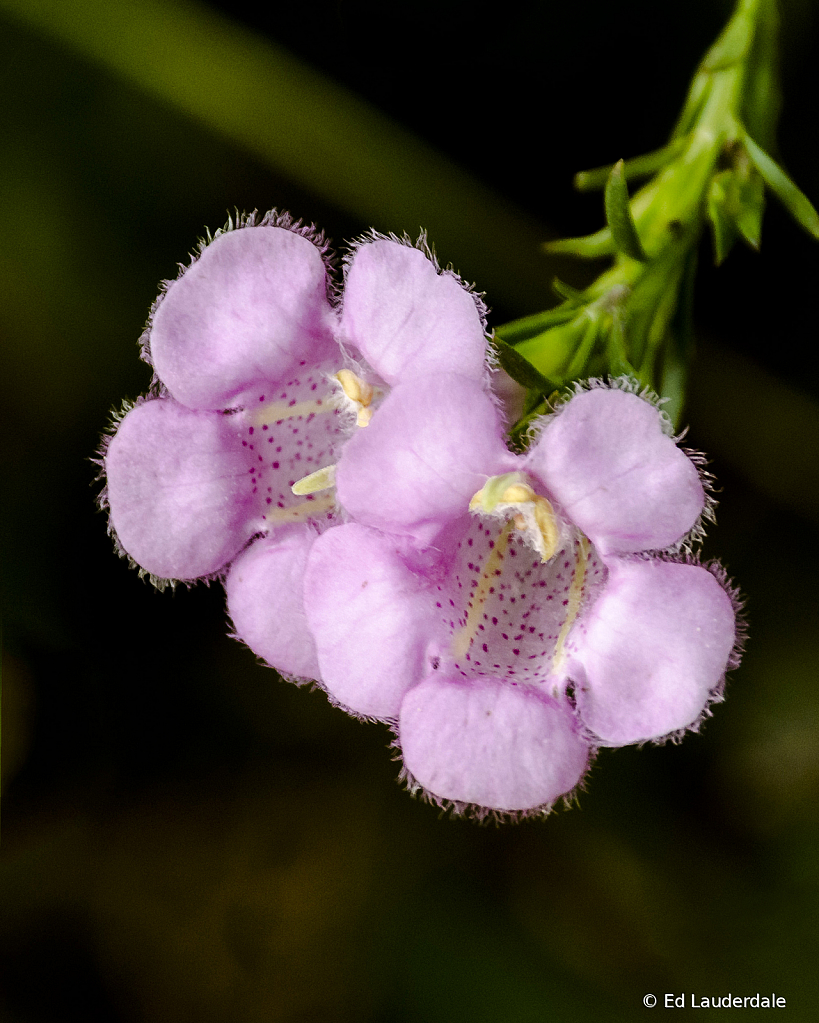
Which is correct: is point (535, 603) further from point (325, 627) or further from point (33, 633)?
point (33, 633)

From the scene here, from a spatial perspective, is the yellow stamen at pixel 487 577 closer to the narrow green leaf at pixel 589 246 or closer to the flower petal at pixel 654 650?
the flower petal at pixel 654 650

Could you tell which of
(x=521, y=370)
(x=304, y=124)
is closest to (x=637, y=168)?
(x=521, y=370)

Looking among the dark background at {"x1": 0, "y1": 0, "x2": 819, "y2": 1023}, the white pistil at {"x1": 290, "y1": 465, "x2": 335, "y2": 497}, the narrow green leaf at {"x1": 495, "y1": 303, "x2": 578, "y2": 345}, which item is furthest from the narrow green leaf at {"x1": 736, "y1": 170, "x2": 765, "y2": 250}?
the dark background at {"x1": 0, "y1": 0, "x2": 819, "y2": 1023}

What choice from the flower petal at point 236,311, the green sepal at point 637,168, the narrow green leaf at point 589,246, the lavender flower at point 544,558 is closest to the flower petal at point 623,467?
the lavender flower at point 544,558

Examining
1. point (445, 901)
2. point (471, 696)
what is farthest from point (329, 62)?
point (445, 901)

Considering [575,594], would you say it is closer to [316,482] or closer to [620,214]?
[316,482]
